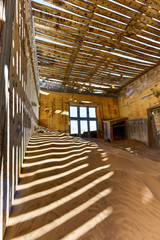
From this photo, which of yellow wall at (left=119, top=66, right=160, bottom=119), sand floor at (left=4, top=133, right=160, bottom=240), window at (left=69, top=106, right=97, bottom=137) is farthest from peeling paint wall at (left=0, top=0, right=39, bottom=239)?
yellow wall at (left=119, top=66, right=160, bottom=119)

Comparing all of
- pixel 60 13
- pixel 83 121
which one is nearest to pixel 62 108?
pixel 83 121

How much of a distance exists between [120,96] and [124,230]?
10.4m

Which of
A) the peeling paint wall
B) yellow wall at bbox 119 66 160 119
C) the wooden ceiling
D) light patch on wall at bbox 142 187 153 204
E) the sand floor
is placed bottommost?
light patch on wall at bbox 142 187 153 204

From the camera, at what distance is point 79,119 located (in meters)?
9.41

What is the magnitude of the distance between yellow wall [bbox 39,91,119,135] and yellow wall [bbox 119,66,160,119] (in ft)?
3.95

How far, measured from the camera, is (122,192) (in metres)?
1.28

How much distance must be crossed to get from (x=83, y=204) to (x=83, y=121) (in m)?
8.42

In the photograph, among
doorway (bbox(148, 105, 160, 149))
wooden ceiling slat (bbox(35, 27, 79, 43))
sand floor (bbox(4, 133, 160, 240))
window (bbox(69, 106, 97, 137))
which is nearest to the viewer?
sand floor (bbox(4, 133, 160, 240))

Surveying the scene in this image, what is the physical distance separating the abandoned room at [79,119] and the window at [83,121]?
86mm

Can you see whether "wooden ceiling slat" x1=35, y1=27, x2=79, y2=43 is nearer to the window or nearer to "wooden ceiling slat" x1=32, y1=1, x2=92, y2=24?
"wooden ceiling slat" x1=32, y1=1, x2=92, y2=24

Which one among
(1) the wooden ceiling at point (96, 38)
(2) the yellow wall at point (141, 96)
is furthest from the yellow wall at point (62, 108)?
(1) the wooden ceiling at point (96, 38)

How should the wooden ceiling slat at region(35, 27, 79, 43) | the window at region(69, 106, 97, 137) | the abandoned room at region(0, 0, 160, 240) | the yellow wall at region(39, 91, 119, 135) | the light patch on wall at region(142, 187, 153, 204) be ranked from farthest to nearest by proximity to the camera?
the window at region(69, 106, 97, 137)
the yellow wall at region(39, 91, 119, 135)
the wooden ceiling slat at region(35, 27, 79, 43)
the light patch on wall at region(142, 187, 153, 204)
the abandoned room at region(0, 0, 160, 240)

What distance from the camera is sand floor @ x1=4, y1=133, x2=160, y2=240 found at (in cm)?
85

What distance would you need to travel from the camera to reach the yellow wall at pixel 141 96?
6793 millimetres
